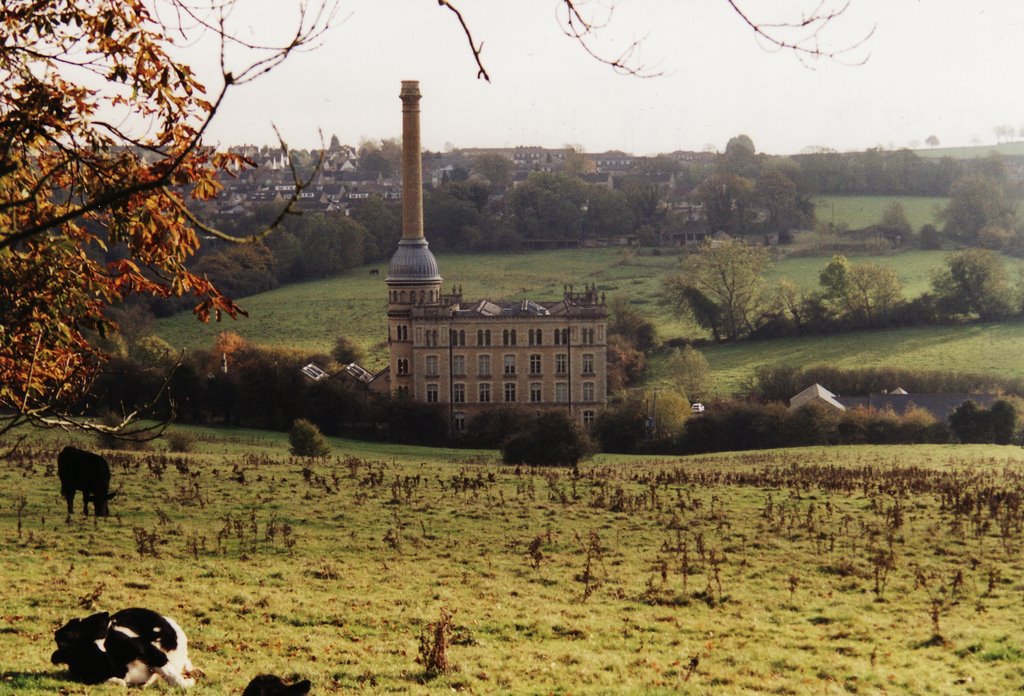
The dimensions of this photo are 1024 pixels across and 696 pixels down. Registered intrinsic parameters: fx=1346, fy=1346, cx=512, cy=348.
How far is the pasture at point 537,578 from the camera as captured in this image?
14.8 m

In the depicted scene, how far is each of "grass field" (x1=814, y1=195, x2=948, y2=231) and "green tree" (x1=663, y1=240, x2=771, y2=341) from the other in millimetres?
36120

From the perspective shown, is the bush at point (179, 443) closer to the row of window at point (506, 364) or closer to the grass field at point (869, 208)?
the row of window at point (506, 364)

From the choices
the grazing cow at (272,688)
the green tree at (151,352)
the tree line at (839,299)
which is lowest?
the green tree at (151,352)

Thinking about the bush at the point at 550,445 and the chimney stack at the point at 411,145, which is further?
the chimney stack at the point at 411,145

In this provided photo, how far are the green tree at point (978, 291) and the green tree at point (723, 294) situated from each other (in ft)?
42.4

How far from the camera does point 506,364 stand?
76.4 meters

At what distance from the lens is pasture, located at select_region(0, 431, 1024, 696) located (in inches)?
582

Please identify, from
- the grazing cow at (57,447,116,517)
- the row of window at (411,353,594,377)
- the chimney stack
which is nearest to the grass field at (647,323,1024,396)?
the row of window at (411,353,594,377)

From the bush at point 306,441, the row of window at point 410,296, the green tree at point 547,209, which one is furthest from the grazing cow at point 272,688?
the green tree at point 547,209

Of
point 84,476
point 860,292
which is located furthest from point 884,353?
point 84,476

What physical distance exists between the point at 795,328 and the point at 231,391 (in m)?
42.5

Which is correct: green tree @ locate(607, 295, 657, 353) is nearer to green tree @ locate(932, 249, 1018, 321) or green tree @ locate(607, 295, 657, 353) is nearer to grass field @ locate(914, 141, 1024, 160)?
green tree @ locate(932, 249, 1018, 321)

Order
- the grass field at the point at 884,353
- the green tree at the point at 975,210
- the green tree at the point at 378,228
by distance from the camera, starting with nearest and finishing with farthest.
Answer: the grass field at the point at 884,353
the green tree at the point at 975,210
the green tree at the point at 378,228

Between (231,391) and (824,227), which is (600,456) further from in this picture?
(824,227)
